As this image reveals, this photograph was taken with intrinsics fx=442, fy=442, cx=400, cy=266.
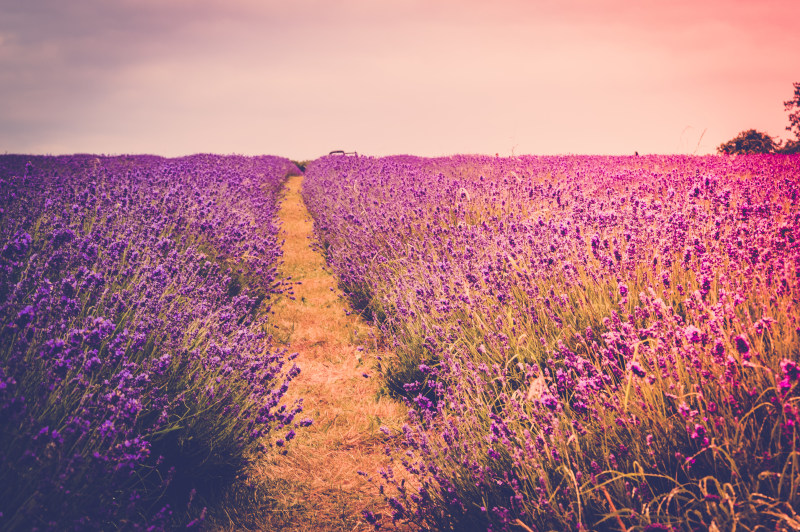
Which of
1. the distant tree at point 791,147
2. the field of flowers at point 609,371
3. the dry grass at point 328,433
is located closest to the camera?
the field of flowers at point 609,371

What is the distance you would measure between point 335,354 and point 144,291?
1686mm

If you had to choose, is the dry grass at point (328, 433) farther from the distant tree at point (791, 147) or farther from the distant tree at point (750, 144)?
the distant tree at point (791, 147)

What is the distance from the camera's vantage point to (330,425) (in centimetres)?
285

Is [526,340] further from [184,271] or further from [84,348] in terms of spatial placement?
[184,271]

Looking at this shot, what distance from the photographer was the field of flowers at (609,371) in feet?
4.26

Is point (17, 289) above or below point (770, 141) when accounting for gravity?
below

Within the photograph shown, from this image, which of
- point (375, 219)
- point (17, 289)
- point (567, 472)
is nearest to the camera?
point (567, 472)

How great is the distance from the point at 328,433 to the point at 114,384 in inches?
49.4

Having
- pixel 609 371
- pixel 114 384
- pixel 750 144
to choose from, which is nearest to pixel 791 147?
pixel 750 144

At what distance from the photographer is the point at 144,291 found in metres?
2.62

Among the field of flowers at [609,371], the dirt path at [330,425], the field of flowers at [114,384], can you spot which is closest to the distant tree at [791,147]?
the field of flowers at [609,371]

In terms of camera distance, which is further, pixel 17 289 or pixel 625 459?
pixel 17 289

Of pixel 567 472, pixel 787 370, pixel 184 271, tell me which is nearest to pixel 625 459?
pixel 567 472

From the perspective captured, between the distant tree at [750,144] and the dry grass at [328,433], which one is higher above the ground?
the distant tree at [750,144]
